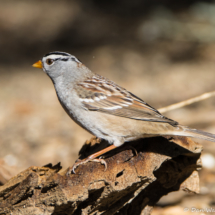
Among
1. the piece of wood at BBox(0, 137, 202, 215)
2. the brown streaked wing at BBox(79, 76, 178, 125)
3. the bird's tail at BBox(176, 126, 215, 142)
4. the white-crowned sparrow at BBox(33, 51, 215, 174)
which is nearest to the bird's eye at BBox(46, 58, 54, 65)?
the white-crowned sparrow at BBox(33, 51, 215, 174)

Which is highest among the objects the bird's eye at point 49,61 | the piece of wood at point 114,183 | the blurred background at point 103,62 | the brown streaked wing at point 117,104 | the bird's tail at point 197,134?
the blurred background at point 103,62

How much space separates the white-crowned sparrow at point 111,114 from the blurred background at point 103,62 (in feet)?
3.07

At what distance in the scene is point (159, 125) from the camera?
7.96ft

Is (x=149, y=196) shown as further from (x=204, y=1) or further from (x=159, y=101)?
(x=204, y=1)

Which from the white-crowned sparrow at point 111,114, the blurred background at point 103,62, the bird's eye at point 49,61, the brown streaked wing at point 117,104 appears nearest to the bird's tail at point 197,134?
the white-crowned sparrow at point 111,114

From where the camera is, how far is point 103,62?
19.5 feet

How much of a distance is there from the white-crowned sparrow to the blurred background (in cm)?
94

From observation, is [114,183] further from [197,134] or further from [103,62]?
[103,62]

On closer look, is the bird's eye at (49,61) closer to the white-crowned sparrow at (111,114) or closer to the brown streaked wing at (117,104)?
the white-crowned sparrow at (111,114)

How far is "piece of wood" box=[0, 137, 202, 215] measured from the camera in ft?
6.55

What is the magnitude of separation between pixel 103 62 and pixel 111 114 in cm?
352

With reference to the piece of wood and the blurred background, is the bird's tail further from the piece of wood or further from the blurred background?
the blurred background

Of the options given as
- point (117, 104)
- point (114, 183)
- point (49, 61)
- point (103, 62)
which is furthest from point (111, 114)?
point (103, 62)

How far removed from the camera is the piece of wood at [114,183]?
6.55 ft
